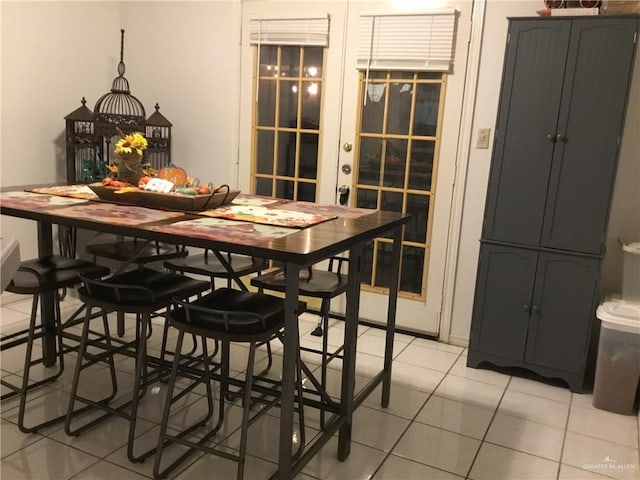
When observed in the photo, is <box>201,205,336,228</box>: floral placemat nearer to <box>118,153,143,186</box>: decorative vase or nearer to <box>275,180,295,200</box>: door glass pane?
<box>118,153,143,186</box>: decorative vase

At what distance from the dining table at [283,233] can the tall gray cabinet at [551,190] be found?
84cm

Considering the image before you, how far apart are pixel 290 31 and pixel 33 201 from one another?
2106 mm

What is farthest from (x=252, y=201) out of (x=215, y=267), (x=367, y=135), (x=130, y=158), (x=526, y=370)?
(x=526, y=370)

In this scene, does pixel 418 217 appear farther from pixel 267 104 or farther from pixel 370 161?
pixel 267 104

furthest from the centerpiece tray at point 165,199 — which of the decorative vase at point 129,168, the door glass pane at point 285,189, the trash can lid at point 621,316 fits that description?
the trash can lid at point 621,316

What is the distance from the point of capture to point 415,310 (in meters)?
3.76

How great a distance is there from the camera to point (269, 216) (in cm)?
A: 238

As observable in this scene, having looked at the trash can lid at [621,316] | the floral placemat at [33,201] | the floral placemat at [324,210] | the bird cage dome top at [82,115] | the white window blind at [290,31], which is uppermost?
the white window blind at [290,31]

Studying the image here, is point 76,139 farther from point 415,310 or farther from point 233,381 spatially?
point 415,310

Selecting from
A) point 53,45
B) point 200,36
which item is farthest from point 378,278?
point 53,45

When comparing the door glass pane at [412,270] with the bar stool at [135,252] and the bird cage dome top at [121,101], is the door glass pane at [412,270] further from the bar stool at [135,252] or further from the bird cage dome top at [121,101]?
the bird cage dome top at [121,101]

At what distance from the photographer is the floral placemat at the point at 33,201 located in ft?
7.77

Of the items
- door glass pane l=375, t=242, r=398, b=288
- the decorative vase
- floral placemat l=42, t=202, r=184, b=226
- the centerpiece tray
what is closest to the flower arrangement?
the decorative vase

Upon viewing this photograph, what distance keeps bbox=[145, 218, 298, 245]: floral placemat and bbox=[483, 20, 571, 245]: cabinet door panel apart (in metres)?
1.49
